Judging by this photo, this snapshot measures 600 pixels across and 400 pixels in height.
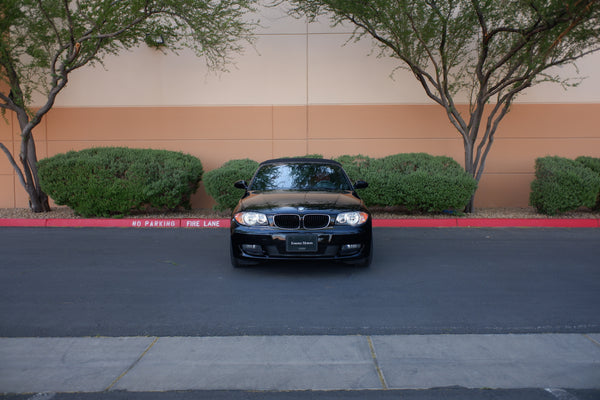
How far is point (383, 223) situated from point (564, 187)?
419 centimetres

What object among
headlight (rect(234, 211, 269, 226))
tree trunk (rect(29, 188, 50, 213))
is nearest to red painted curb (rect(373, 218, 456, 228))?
headlight (rect(234, 211, 269, 226))

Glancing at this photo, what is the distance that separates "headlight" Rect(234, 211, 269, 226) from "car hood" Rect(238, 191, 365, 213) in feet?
0.23

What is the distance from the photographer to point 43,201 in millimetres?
11875

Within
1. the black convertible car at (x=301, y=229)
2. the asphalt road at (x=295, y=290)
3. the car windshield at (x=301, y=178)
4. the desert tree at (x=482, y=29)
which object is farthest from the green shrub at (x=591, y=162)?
the black convertible car at (x=301, y=229)

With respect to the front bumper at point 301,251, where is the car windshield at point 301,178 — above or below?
above

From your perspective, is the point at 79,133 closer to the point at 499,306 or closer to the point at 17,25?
the point at 17,25

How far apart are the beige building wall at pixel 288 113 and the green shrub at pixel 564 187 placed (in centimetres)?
189

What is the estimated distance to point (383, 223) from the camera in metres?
10.5

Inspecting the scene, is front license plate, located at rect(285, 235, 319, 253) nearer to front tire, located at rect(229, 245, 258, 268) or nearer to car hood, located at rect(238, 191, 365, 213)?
car hood, located at rect(238, 191, 365, 213)

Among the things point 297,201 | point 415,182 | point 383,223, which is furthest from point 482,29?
point 297,201

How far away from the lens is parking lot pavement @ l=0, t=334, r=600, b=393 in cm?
348

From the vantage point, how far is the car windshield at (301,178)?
7.30m

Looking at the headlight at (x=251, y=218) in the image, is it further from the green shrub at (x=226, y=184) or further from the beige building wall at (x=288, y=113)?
the beige building wall at (x=288, y=113)

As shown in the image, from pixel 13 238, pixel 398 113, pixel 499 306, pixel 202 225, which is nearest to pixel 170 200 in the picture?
pixel 202 225
